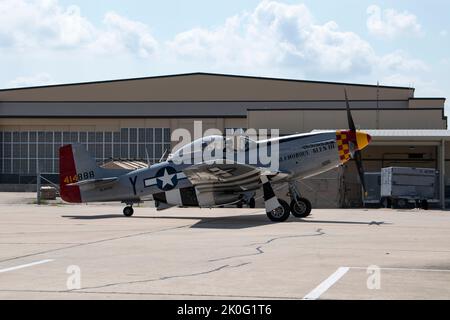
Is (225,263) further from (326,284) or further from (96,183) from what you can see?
(96,183)

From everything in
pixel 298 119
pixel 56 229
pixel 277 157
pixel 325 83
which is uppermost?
pixel 325 83

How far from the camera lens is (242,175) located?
63.9ft

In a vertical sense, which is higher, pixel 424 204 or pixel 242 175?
pixel 242 175

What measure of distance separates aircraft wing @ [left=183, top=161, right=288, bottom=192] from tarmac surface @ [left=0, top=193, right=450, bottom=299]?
212cm

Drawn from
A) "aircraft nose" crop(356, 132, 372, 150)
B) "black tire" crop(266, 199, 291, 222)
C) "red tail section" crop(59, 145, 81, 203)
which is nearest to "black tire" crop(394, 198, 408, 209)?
"aircraft nose" crop(356, 132, 372, 150)

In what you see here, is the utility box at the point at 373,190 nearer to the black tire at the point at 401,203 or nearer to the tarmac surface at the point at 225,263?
the black tire at the point at 401,203

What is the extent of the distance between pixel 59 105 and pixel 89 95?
2.98m

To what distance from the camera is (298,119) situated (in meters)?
45.2

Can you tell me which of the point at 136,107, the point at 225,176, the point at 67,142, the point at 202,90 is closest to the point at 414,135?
the point at 225,176

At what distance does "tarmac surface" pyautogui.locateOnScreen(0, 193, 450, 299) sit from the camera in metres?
7.44

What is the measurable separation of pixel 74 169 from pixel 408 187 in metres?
18.0

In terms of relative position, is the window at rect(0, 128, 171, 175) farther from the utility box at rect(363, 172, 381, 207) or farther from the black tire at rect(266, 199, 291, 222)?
the black tire at rect(266, 199, 291, 222)
